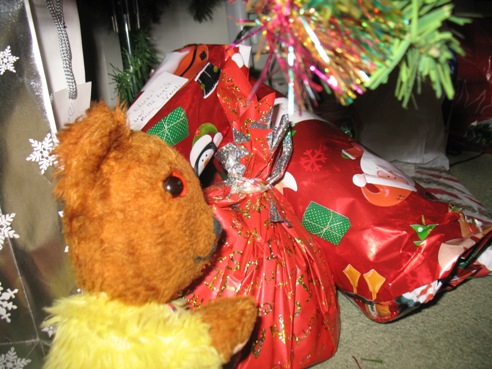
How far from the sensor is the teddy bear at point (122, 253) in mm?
370

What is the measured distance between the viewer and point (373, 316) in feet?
2.14

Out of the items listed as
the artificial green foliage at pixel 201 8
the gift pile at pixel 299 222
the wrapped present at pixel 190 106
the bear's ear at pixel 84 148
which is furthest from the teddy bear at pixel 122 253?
the artificial green foliage at pixel 201 8

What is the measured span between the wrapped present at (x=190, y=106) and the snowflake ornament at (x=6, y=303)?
0.99 feet

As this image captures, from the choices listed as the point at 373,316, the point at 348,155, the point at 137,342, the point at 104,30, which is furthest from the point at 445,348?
the point at 104,30

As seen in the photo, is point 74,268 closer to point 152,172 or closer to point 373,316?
point 152,172

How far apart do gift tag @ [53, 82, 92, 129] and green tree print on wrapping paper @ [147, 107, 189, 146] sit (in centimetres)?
11

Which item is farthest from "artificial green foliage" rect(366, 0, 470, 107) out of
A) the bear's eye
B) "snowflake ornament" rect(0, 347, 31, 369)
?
A: "snowflake ornament" rect(0, 347, 31, 369)

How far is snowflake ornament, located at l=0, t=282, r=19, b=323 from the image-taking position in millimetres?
552

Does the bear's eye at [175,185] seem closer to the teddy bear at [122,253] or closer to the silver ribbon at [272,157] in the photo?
the teddy bear at [122,253]

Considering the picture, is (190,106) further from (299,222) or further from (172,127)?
(299,222)

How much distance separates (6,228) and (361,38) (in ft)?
1.64

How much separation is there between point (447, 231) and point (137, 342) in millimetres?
473

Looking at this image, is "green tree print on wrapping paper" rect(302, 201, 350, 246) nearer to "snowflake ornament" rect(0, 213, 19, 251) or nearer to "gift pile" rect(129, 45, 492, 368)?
"gift pile" rect(129, 45, 492, 368)

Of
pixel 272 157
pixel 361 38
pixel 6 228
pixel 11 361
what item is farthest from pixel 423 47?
pixel 11 361
